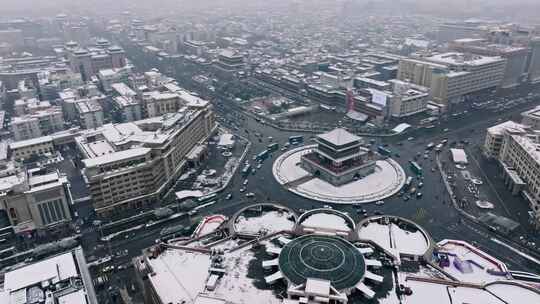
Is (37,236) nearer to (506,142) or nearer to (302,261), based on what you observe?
(302,261)

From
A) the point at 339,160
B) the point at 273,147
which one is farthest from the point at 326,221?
the point at 273,147

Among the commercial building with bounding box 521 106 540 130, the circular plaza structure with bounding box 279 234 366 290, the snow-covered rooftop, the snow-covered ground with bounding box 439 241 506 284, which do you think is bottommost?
the snow-covered ground with bounding box 439 241 506 284

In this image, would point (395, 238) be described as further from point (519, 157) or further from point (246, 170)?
point (519, 157)

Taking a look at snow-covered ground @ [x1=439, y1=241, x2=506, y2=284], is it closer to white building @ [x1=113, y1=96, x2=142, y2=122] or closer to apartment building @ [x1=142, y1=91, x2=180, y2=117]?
apartment building @ [x1=142, y1=91, x2=180, y2=117]

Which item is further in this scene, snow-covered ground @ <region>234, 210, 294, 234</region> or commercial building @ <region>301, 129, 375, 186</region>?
commercial building @ <region>301, 129, 375, 186</region>

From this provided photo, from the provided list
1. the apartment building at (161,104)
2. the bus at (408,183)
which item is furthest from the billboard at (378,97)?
the apartment building at (161,104)

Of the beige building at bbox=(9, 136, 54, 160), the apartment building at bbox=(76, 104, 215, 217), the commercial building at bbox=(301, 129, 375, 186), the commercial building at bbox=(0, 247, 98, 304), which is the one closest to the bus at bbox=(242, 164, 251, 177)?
the commercial building at bbox=(301, 129, 375, 186)
